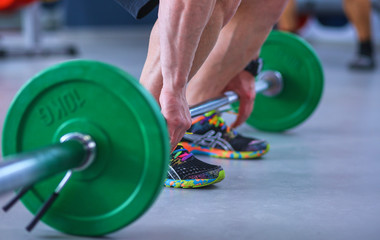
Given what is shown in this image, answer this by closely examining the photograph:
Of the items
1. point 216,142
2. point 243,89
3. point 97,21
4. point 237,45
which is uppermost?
point 237,45

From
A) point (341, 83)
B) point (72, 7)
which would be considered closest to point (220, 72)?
point (341, 83)

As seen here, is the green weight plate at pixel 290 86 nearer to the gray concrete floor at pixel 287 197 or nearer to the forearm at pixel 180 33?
the gray concrete floor at pixel 287 197

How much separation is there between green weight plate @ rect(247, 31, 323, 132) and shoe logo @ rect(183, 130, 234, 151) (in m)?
0.35

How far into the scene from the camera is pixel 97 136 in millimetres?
814

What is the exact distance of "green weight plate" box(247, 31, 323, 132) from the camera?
1.74 metres

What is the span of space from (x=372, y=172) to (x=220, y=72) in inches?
17.9

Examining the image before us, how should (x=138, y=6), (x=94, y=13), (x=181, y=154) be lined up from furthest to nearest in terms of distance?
(x=94, y=13)
(x=181, y=154)
(x=138, y=6)

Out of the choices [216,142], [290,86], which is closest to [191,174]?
[216,142]

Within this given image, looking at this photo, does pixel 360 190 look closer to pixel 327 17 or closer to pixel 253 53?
pixel 253 53

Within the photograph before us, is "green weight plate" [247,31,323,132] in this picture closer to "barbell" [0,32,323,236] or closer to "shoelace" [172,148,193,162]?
"shoelace" [172,148,193,162]

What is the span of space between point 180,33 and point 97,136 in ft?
0.85

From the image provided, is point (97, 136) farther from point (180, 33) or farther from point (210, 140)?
point (210, 140)

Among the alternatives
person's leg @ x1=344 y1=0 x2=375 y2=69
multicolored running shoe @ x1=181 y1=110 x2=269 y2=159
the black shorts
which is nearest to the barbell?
the black shorts

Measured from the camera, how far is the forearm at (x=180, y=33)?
0.94 metres
